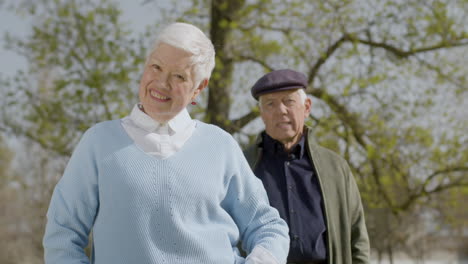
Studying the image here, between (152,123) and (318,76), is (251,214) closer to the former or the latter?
(152,123)

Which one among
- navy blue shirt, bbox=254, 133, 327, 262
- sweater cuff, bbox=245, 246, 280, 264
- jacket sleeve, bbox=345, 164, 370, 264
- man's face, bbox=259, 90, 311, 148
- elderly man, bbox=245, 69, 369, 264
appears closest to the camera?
sweater cuff, bbox=245, 246, 280, 264

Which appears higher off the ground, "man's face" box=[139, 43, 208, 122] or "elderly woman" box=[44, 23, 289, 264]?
"man's face" box=[139, 43, 208, 122]

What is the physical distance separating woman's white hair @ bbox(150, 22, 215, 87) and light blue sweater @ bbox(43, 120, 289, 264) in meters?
0.27

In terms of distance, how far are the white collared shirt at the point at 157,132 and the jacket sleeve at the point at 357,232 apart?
1944 millimetres

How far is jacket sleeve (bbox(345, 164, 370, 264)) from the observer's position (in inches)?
147

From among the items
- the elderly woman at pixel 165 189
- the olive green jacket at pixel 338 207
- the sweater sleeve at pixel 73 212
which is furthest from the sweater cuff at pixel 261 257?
the olive green jacket at pixel 338 207

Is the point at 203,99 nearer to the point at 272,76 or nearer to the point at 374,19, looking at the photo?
the point at 374,19

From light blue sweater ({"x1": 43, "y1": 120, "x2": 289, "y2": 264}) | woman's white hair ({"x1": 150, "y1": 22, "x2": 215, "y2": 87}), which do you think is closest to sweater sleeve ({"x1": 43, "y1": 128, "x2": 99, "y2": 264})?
light blue sweater ({"x1": 43, "y1": 120, "x2": 289, "y2": 264})

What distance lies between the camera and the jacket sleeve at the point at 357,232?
12.3ft

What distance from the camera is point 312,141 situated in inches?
148

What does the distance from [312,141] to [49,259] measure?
2.20 metres

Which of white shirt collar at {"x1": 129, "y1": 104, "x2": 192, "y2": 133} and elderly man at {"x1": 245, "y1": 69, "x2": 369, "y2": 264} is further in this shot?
elderly man at {"x1": 245, "y1": 69, "x2": 369, "y2": 264}

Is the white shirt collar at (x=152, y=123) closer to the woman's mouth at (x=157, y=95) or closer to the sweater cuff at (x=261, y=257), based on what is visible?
the woman's mouth at (x=157, y=95)

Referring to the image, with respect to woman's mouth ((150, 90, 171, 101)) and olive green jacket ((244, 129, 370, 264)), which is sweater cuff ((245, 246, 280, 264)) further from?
olive green jacket ((244, 129, 370, 264))
